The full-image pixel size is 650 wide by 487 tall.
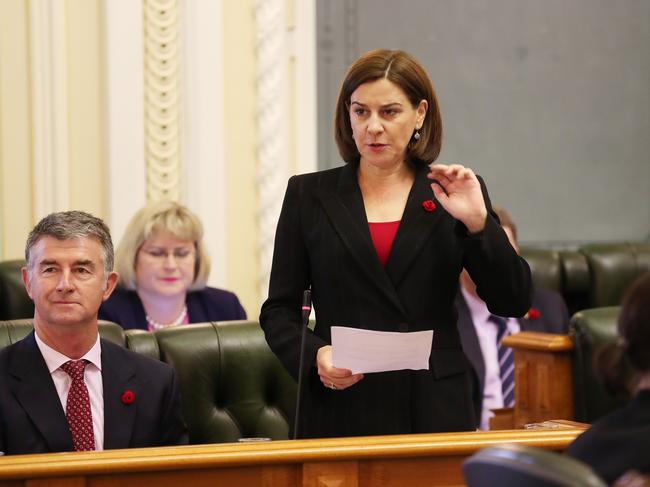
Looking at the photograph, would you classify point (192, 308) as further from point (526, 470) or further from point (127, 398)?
point (526, 470)

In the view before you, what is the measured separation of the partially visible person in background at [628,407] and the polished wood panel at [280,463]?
0.62 m

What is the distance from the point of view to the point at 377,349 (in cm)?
237

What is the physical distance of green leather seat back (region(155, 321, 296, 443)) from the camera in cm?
327

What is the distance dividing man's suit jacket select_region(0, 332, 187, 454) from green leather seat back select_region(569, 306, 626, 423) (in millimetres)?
Answer: 1349

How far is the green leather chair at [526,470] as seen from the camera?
1423mm

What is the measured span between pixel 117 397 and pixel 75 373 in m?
0.11

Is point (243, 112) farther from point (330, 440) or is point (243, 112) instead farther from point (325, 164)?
point (330, 440)

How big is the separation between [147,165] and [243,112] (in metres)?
0.55

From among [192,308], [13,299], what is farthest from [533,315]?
[13,299]

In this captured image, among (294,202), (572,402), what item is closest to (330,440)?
(294,202)

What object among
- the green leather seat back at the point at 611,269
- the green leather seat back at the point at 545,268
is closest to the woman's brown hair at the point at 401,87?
the green leather seat back at the point at 545,268

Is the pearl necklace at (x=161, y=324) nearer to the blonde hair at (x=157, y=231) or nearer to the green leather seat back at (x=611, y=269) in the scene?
the blonde hair at (x=157, y=231)

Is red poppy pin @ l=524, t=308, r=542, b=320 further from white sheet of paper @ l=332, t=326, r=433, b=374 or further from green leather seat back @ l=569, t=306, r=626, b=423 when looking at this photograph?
white sheet of paper @ l=332, t=326, r=433, b=374

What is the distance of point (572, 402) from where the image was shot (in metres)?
3.72
